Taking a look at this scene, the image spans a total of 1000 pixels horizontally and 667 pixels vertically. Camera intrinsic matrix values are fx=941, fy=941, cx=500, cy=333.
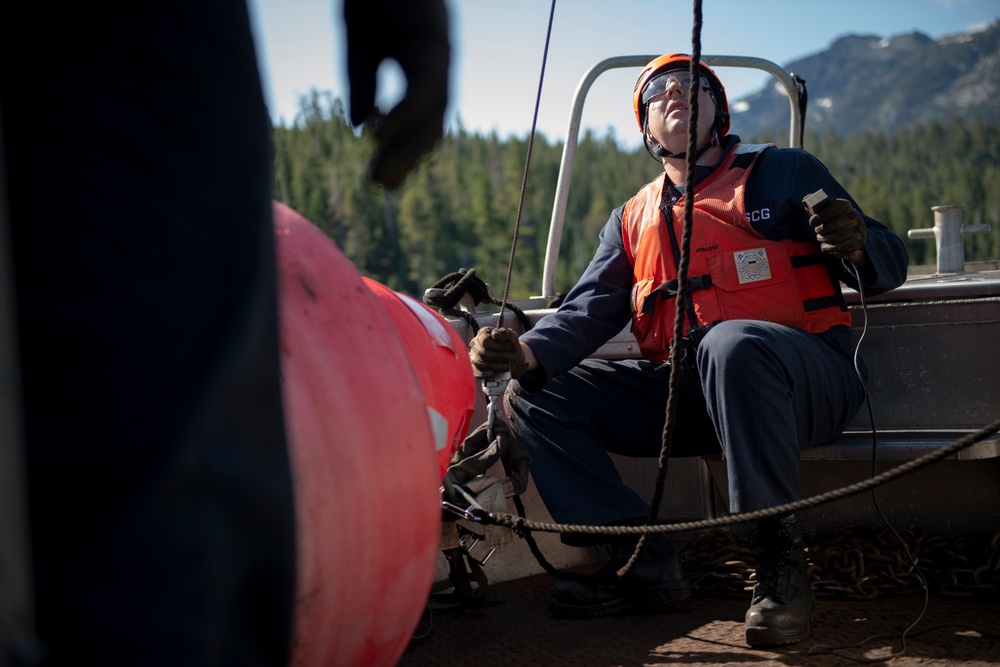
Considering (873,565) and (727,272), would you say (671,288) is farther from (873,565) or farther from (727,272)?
(873,565)

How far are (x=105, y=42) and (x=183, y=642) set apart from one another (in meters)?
0.50

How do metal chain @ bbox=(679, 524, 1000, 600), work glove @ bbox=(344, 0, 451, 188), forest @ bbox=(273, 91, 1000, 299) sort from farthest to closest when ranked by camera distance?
forest @ bbox=(273, 91, 1000, 299), metal chain @ bbox=(679, 524, 1000, 600), work glove @ bbox=(344, 0, 451, 188)

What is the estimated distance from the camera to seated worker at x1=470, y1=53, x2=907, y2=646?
8.30 feet

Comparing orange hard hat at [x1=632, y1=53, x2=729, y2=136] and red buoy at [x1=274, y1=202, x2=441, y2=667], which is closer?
red buoy at [x1=274, y1=202, x2=441, y2=667]

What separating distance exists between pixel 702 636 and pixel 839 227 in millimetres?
1206

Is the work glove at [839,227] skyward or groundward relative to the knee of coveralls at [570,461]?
skyward

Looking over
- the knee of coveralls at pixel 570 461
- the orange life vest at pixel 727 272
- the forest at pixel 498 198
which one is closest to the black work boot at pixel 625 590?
the knee of coveralls at pixel 570 461

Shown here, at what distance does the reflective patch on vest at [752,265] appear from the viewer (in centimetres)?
284

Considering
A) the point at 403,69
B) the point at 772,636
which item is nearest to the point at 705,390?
the point at 772,636

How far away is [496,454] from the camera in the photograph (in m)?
2.70

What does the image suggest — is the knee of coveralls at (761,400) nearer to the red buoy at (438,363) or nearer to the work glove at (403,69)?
the red buoy at (438,363)

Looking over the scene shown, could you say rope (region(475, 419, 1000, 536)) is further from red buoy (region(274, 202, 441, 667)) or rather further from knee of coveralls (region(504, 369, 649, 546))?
red buoy (region(274, 202, 441, 667))

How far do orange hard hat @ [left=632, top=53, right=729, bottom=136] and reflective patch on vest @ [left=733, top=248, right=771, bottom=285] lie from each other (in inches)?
21.9

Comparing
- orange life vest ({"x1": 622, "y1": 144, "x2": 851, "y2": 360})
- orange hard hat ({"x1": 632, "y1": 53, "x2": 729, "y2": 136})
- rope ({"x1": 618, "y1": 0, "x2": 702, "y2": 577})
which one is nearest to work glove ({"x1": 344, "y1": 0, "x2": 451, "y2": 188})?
rope ({"x1": 618, "y1": 0, "x2": 702, "y2": 577})
